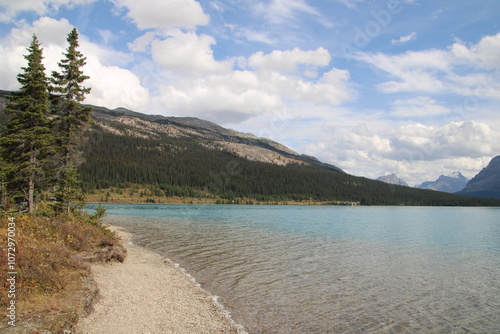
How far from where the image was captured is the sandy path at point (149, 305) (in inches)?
488

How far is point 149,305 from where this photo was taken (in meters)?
15.2

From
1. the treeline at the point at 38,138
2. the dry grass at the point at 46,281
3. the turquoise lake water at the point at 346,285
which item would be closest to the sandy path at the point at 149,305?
the dry grass at the point at 46,281

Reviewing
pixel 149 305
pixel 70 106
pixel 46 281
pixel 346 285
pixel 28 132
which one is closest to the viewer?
pixel 46 281

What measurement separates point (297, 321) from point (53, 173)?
26.9 m

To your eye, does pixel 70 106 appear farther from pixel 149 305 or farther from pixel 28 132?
pixel 149 305

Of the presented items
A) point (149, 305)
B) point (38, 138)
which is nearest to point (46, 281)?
point (149, 305)

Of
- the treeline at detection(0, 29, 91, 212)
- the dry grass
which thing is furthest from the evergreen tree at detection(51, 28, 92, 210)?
the dry grass

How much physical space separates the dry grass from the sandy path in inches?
31.9

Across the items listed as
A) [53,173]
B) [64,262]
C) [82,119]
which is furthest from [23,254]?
[82,119]

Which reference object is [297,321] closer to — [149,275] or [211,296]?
[211,296]

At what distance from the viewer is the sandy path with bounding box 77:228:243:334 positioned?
1238cm

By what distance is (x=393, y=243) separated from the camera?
42.1 metres

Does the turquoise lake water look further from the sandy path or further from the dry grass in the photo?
the dry grass

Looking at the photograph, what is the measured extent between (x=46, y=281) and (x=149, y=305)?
4.77 m
